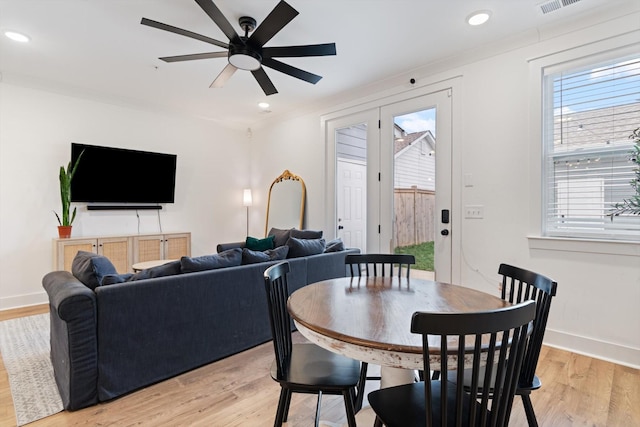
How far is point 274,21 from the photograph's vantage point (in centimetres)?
224

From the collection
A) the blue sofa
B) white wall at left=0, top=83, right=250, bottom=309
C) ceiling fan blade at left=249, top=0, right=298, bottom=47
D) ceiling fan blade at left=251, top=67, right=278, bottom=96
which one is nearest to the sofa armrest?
the blue sofa

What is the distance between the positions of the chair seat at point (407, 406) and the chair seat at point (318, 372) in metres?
0.15

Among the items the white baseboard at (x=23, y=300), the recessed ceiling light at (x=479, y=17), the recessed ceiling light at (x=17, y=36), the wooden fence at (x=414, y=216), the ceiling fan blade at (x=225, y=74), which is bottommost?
the white baseboard at (x=23, y=300)

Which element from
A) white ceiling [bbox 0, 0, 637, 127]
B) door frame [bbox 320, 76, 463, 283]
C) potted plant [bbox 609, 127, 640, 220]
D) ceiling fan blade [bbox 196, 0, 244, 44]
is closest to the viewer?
ceiling fan blade [bbox 196, 0, 244, 44]

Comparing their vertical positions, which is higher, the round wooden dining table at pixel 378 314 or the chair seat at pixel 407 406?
the round wooden dining table at pixel 378 314

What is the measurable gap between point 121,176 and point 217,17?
3.37 meters

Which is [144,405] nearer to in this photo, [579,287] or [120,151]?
[579,287]

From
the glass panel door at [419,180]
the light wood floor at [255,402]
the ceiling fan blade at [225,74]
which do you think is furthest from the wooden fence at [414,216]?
the ceiling fan blade at [225,74]

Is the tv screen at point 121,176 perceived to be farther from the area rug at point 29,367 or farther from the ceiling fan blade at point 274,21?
the ceiling fan blade at point 274,21

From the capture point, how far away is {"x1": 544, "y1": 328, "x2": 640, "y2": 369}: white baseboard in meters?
2.50

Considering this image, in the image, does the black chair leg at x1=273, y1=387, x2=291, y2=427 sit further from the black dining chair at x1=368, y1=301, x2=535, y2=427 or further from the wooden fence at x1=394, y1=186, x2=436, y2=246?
the wooden fence at x1=394, y1=186, x2=436, y2=246

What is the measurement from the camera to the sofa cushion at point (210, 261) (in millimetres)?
2432

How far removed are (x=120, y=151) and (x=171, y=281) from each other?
3.31 meters

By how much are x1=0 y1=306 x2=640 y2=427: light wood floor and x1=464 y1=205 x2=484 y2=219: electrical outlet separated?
4.58 feet
